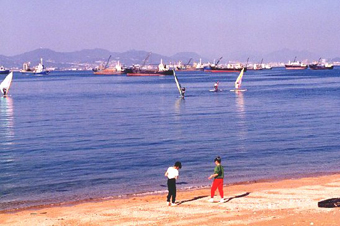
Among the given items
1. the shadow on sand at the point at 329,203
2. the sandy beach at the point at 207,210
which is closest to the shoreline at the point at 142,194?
the sandy beach at the point at 207,210

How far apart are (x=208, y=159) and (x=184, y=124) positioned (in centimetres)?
2052

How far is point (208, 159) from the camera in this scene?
31391 millimetres

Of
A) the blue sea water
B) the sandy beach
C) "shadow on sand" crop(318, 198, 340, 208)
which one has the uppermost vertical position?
"shadow on sand" crop(318, 198, 340, 208)

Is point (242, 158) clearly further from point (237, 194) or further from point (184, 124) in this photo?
point (184, 124)

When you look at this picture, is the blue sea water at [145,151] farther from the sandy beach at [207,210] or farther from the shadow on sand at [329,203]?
the shadow on sand at [329,203]

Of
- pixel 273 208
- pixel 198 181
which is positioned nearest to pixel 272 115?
pixel 198 181

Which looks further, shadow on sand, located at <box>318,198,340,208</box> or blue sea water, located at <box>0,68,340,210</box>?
blue sea water, located at <box>0,68,340,210</box>

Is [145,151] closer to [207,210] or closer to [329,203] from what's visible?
[207,210]

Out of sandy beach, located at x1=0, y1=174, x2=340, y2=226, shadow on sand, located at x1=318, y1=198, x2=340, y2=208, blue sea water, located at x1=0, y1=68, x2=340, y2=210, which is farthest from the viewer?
blue sea water, located at x1=0, y1=68, x2=340, y2=210

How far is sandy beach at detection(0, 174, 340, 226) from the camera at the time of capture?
16734 mm

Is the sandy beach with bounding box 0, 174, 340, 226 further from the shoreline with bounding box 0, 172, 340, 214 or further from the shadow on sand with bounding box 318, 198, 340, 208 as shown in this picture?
the shoreline with bounding box 0, 172, 340, 214

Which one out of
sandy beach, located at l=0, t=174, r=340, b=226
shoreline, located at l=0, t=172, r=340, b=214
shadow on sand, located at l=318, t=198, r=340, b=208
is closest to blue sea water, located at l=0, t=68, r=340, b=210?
shoreline, located at l=0, t=172, r=340, b=214

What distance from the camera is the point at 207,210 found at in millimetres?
18500

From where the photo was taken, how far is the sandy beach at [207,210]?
54.9 feet
